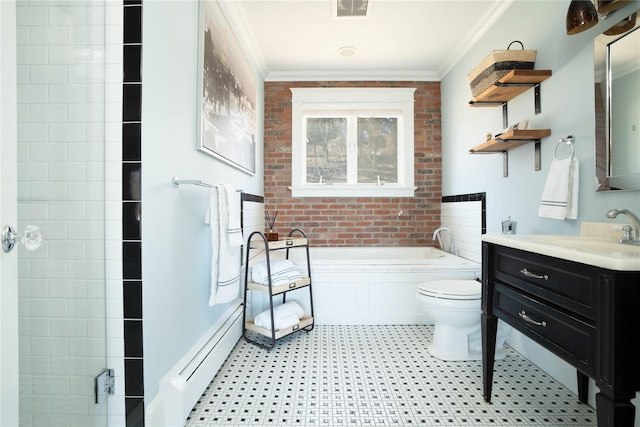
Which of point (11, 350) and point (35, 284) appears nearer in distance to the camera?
point (11, 350)

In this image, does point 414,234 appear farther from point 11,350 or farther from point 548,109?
point 11,350

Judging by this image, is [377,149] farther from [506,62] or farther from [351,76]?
[506,62]

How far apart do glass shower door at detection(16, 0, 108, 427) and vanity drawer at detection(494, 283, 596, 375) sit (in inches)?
66.0

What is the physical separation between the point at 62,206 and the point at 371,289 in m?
2.32

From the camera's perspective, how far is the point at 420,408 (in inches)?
68.5

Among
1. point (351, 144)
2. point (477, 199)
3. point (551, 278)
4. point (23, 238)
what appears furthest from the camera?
point (351, 144)

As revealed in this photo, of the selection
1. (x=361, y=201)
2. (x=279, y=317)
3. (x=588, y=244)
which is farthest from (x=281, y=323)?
(x=361, y=201)

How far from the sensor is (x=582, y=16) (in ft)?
5.22

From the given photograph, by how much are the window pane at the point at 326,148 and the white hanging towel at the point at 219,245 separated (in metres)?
2.20

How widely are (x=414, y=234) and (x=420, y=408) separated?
2.48 meters

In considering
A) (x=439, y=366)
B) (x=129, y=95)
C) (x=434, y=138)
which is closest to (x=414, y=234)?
(x=434, y=138)

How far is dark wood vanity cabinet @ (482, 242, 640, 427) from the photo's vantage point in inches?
39.2

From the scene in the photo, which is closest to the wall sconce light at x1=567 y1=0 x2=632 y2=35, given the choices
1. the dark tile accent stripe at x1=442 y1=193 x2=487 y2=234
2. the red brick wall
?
the dark tile accent stripe at x1=442 y1=193 x2=487 y2=234

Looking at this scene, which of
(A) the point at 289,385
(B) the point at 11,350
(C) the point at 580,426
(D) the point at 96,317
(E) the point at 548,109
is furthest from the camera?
(E) the point at 548,109
